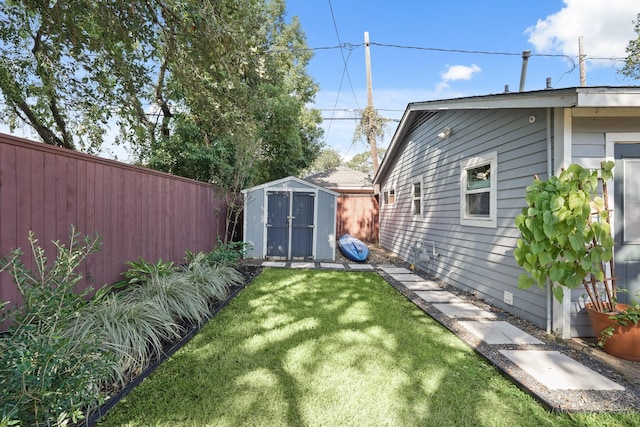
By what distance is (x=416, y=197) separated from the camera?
7.14 meters

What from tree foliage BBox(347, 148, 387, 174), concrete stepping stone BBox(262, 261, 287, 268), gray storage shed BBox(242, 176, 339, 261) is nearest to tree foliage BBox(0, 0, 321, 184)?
gray storage shed BBox(242, 176, 339, 261)

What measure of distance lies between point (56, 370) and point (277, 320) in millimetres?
2132

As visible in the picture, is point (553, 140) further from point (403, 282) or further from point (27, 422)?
point (27, 422)

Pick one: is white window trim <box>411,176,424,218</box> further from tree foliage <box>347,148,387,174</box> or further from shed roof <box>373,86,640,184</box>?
tree foliage <box>347,148,387,174</box>

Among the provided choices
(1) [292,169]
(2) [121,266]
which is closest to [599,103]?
(2) [121,266]

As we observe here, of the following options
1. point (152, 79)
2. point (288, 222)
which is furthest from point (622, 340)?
point (152, 79)

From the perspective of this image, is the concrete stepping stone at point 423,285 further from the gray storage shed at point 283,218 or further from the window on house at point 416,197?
the gray storage shed at point 283,218

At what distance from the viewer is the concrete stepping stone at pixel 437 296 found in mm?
4383

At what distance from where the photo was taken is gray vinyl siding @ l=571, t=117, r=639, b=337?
306cm

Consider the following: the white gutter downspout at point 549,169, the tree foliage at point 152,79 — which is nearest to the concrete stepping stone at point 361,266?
the tree foliage at point 152,79

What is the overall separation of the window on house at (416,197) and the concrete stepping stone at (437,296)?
2.59 metres

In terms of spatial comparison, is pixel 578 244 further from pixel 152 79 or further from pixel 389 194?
pixel 389 194

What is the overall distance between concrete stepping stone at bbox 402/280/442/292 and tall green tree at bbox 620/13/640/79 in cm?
1407

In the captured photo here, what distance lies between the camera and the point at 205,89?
4.09 metres
